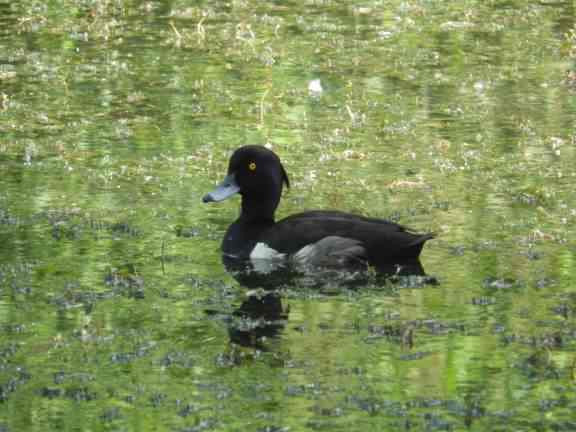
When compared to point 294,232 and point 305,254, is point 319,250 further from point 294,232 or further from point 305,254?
point 294,232

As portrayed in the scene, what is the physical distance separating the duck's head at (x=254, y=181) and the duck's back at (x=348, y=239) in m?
0.63

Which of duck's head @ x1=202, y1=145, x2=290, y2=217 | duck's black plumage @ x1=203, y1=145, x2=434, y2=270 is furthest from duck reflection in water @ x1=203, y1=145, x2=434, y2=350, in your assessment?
duck's head @ x1=202, y1=145, x2=290, y2=217

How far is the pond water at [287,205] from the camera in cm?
851

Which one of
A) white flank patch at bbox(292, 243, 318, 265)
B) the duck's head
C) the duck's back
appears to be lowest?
white flank patch at bbox(292, 243, 318, 265)

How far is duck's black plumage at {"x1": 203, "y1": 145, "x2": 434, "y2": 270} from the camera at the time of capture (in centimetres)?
1141

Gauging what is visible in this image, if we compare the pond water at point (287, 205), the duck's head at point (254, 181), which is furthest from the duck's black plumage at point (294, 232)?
the pond water at point (287, 205)

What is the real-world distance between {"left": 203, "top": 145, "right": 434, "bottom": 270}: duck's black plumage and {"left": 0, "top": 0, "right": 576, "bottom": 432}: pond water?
0.93 feet

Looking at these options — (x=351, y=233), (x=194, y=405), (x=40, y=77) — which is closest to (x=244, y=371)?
(x=194, y=405)

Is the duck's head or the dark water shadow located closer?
the dark water shadow

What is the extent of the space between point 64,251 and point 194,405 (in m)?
3.73

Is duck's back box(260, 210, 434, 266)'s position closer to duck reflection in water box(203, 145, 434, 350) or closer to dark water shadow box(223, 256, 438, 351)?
duck reflection in water box(203, 145, 434, 350)

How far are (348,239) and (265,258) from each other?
812 millimetres

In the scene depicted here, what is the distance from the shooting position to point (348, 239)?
11453 millimetres

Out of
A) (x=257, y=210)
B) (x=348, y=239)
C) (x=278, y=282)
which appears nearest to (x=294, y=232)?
(x=348, y=239)
